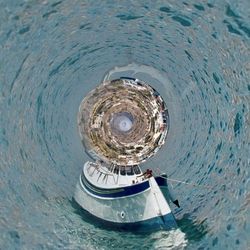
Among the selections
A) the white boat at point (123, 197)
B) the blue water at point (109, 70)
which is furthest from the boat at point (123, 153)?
the blue water at point (109, 70)

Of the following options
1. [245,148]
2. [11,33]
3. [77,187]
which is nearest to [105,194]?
[77,187]

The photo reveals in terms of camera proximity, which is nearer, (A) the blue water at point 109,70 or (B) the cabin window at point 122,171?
(A) the blue water at point 109,70

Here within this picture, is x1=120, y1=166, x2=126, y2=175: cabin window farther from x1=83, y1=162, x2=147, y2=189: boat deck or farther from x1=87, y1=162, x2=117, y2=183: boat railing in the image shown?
x1=87, y1=162, x2=117, y2=183: boat railing

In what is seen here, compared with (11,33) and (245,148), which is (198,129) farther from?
(11,33)

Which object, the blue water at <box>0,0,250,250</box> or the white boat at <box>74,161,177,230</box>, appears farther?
the white boat at <box>74,161,177,230</box>

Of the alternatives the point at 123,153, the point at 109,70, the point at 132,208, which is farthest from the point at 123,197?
the point at 109,70

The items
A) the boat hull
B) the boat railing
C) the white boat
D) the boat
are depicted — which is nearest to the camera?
the boat hull

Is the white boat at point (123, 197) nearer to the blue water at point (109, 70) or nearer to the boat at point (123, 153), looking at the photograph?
the boat at point (123, 153)

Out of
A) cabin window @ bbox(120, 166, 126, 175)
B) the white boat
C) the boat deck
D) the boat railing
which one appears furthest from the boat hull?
cabin window @ bbox(120, 166, 126, 175)

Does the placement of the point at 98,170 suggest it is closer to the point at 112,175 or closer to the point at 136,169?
the point at 112,175
